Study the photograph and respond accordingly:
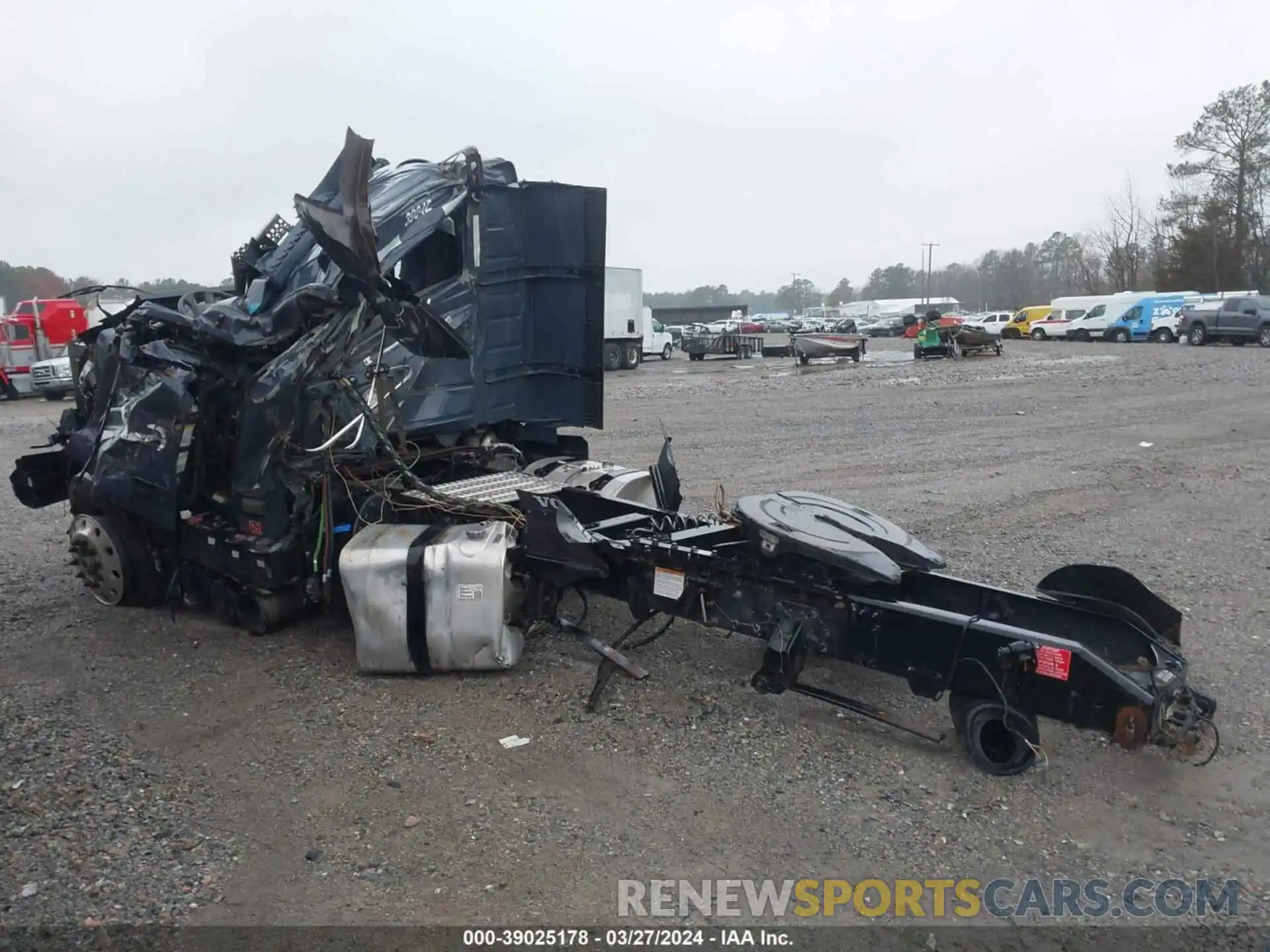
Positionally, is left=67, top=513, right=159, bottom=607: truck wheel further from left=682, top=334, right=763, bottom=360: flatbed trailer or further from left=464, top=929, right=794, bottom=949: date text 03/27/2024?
left=682, top=334, right=763, bottom=360: flatbed trailer

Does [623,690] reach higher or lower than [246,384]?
lower

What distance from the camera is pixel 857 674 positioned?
4863 mm

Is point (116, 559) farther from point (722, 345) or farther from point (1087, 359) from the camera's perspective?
point (722, 345)

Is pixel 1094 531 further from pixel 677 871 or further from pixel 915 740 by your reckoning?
pixel 677 871

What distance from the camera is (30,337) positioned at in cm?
2425

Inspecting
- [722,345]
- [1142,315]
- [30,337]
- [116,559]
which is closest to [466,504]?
[116,559]

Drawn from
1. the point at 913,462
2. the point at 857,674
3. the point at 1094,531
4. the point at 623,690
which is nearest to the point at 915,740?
the point at 857,674

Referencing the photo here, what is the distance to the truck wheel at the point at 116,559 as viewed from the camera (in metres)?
5.86

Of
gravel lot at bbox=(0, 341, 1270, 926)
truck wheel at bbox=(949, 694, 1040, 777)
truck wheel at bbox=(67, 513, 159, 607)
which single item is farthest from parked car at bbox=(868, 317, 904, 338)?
truck wheel at bbox=(949, 694, 1040, 777)

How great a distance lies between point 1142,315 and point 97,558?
42330mm

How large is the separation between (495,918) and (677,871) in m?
0.61

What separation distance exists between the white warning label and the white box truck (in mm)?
24745

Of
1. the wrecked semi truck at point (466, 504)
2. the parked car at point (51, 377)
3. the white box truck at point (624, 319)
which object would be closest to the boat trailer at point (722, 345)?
the white box truck at point (624, 319)

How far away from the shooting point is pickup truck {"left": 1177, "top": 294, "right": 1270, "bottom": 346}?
3350 centimetres
